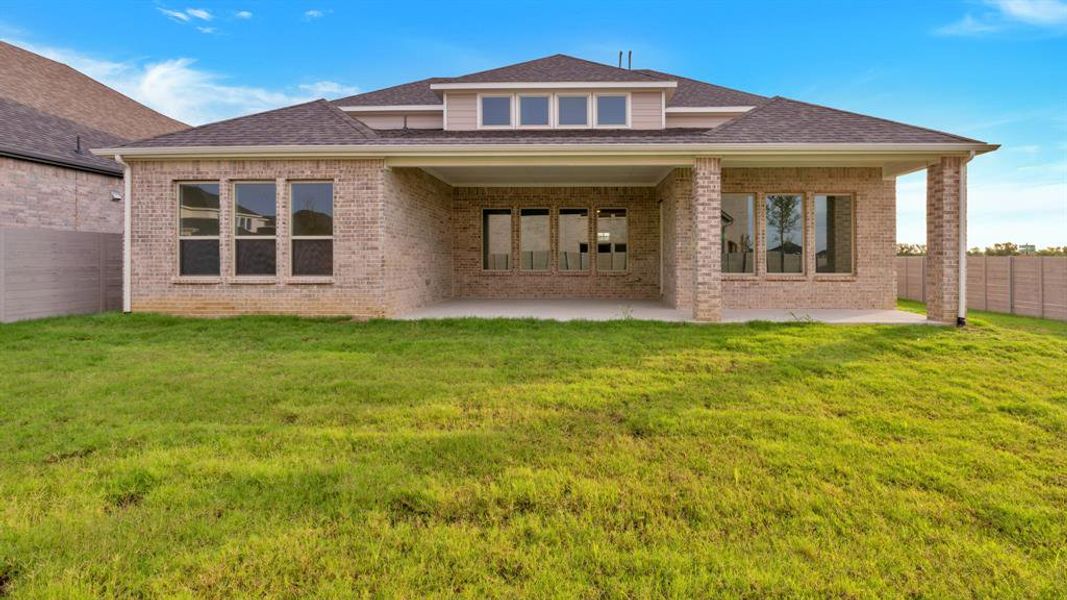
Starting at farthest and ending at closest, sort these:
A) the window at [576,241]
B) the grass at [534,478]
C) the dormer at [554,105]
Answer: the window at [576,241] → the dormer at [554,105] → the grass at [534,478]

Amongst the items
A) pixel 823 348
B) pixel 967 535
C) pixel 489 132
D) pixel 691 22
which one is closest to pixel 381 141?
pixel 489 132

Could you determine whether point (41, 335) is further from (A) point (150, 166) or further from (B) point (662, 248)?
(B) point (662, 248)

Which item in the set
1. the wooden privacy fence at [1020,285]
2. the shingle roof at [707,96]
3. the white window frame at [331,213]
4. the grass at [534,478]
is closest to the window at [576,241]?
the shingle roof at [707,96]

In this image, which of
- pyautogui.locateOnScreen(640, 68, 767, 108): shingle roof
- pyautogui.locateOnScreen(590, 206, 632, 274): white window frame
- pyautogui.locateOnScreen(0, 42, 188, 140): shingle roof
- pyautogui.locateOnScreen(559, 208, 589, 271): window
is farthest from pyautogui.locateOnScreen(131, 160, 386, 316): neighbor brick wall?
pyautogui.locateOnScreen(640, 68, 767, 108): shingle roof

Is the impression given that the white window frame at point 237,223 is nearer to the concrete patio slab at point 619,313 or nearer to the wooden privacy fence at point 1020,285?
the concrete patio slab at point 619,313

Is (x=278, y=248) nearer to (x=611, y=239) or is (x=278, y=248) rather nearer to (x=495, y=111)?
(x=495, y=111)

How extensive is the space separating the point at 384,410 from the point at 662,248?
11033 millimetres

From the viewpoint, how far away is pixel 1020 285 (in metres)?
13.2

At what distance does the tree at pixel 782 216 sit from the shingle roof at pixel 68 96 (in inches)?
745

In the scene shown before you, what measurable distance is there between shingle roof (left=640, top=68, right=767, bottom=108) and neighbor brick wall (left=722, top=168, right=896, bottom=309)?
3.55 meters

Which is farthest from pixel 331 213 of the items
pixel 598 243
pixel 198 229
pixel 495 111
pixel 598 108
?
pixel 598 243

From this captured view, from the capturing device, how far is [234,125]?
11.1 meters

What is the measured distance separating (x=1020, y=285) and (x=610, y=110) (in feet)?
36.9

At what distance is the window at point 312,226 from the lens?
10398 millimetres
